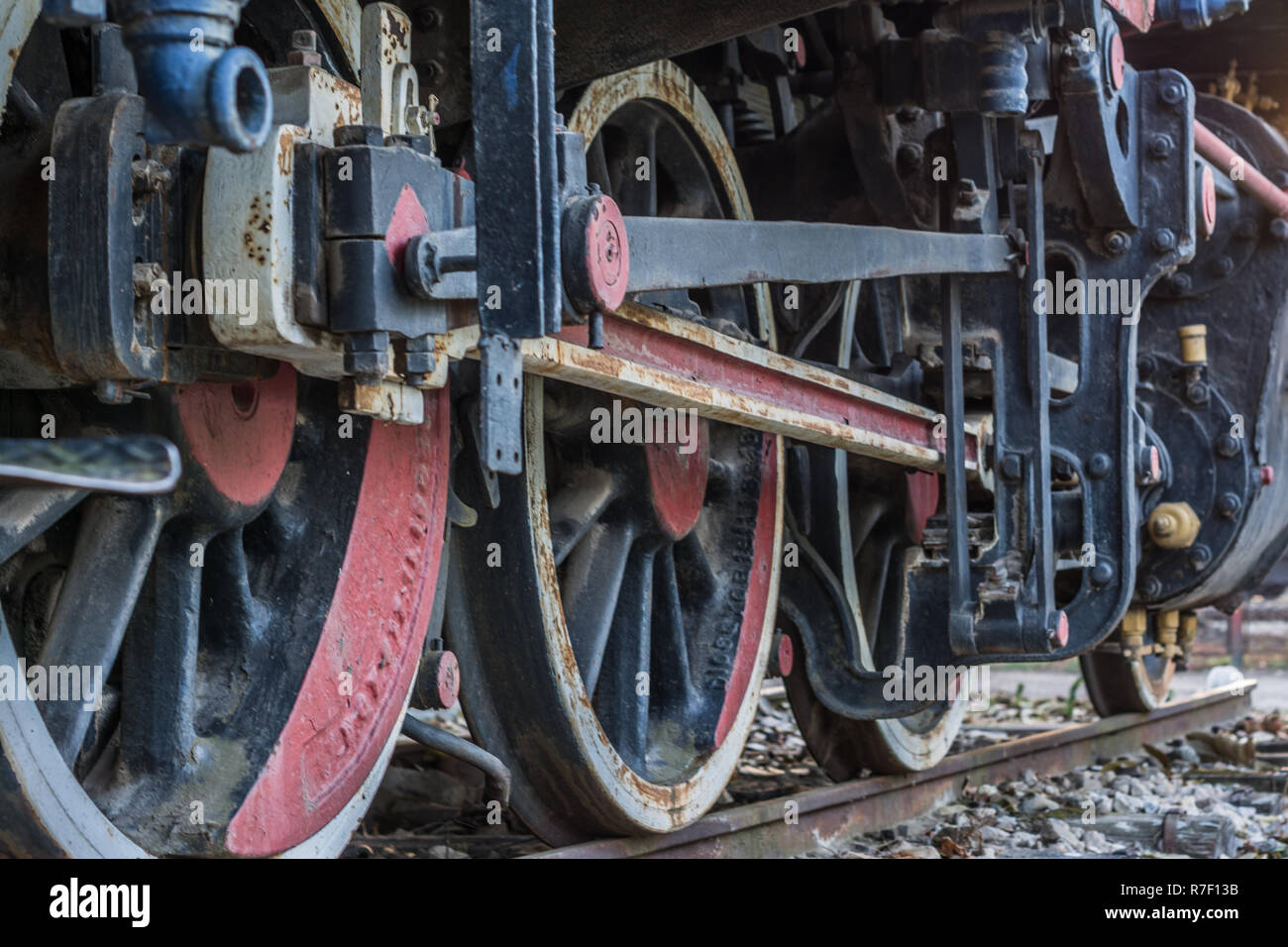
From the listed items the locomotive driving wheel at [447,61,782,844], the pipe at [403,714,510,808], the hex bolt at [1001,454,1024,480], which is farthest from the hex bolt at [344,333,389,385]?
→ the hex bolt at [1001,454,1024,480]

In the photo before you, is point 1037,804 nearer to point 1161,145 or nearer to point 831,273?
point 1161,145

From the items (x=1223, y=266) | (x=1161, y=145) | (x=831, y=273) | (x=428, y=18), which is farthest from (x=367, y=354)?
(x=1223, y=266)

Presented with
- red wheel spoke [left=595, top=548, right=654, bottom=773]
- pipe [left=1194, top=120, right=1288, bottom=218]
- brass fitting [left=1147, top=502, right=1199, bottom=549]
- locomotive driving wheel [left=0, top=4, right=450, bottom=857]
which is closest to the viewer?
locomotive driving wheel [left=0, top=4, right=450, bottom=857]

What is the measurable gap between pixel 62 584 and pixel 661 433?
1.31 meters

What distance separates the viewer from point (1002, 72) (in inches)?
118

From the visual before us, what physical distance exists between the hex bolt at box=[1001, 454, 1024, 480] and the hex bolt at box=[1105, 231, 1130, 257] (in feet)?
1.71

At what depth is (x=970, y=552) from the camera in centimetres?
344

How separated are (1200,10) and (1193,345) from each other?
3.54 ft

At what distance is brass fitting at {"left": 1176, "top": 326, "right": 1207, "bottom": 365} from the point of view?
4422mm

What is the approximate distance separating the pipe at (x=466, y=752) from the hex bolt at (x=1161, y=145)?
2.05m

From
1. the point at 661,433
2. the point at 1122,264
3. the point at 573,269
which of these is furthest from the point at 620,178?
the point at 573,269

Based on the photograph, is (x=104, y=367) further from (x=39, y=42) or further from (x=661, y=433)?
(x=661, y=433)

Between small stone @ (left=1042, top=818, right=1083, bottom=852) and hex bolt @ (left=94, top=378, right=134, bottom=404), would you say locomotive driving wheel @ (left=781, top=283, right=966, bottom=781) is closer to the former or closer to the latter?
small stone @ (left=1042, top=818, right=1083, bottom=852)

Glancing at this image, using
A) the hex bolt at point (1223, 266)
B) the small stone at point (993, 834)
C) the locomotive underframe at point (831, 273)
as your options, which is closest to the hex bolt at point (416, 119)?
the locomotive underframe at point (831, 273)
